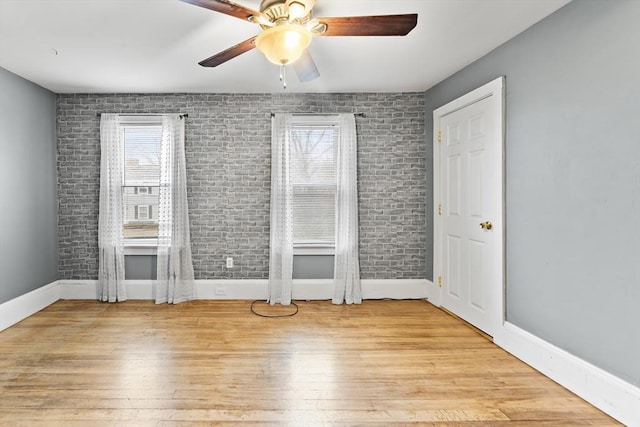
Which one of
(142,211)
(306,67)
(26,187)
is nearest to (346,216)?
(306,67)

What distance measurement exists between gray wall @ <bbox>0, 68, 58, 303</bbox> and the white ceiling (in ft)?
0.79

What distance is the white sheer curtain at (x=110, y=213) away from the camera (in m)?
4.07

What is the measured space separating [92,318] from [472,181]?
3.93 meters

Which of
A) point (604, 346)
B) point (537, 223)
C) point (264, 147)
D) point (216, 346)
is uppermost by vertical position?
point (264, 147)

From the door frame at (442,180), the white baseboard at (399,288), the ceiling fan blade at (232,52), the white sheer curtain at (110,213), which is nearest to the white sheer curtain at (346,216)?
the white baseboard at (399,288)

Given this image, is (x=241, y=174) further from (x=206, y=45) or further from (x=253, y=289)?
(x=206, y=45)

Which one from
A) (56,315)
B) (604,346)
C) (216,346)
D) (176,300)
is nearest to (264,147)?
(176,300)

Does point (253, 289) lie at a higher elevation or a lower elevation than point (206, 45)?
lower

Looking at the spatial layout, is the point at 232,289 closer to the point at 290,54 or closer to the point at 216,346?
the point at 216,346

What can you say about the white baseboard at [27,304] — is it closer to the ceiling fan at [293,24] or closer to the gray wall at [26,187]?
the gray wall at [26,187]

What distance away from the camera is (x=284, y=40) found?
1.91m

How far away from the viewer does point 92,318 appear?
3553 mm

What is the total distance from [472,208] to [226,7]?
266 cm

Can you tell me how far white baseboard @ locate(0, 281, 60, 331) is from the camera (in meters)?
3.31
